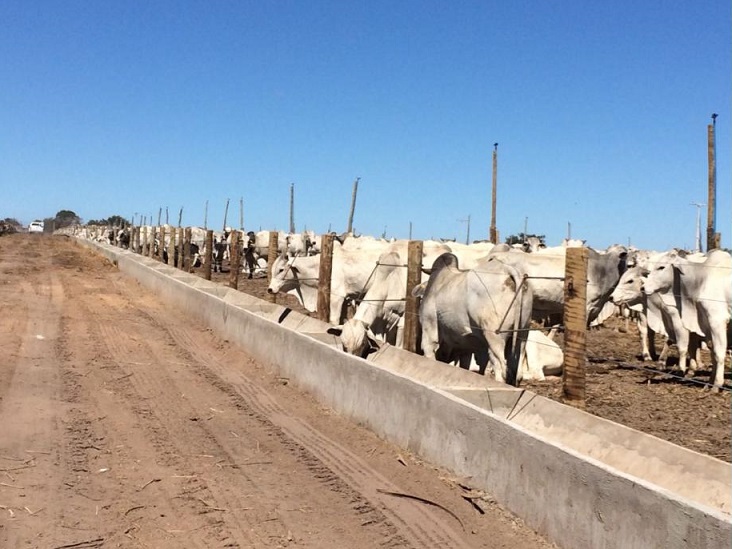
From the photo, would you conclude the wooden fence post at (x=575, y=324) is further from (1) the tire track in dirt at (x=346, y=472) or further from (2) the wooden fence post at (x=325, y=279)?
(2) the wooden fence post at (x=325, y=279)

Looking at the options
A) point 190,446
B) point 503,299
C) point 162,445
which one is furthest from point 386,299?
point 162,445

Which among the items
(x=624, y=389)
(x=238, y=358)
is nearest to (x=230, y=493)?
(x=238, y=358)

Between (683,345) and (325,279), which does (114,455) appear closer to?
(325,279)

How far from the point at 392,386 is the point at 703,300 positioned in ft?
23.7

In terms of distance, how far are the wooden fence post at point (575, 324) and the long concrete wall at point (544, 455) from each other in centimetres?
22

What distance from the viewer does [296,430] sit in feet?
26.0

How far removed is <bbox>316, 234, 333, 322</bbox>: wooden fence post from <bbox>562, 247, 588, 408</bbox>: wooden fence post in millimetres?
6421

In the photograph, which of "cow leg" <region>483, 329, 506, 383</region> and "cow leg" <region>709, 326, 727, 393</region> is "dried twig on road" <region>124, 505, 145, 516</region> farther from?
"cow leg" <region>709, 326, 727, 393</region>

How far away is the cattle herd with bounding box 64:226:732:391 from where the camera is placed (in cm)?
947

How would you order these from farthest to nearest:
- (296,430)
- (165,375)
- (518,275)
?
(165,375) < (518,275) < (296,430)

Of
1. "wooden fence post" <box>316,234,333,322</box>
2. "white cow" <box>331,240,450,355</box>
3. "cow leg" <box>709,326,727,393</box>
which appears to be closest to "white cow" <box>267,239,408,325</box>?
"white cow" <box>331,240,450,355</box>

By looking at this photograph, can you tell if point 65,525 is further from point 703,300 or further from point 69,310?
point 69,310

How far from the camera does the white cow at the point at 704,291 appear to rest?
12.1m

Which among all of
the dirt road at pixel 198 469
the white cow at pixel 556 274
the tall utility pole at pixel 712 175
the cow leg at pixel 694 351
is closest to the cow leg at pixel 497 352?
Result: the dirt road at pixel 198 469
